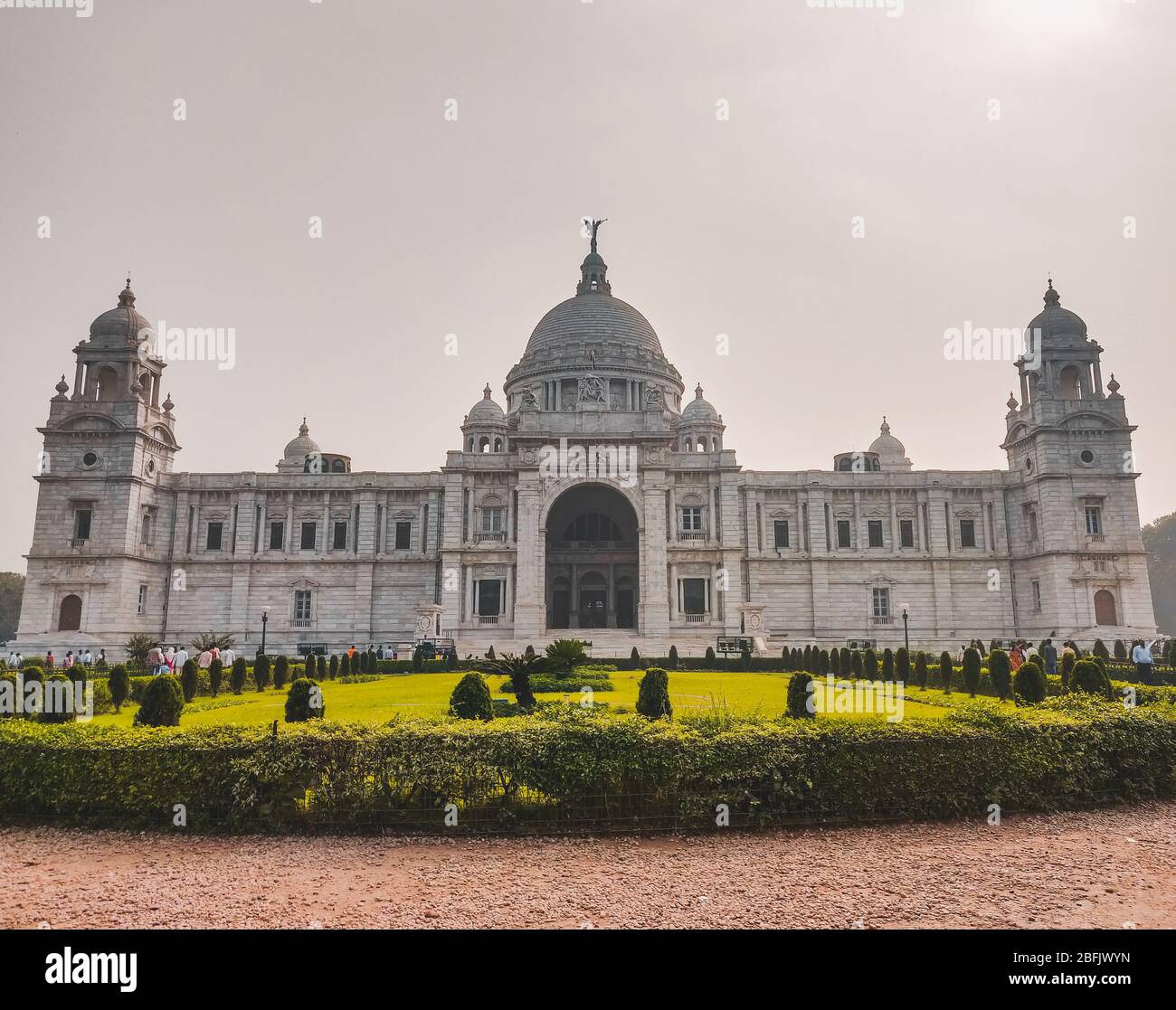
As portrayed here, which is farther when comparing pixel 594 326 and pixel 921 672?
pixel 594 326

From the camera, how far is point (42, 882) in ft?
28.2

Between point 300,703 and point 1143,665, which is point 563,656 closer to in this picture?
point 300,703

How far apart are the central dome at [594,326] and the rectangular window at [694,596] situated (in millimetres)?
22197

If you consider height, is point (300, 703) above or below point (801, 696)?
below

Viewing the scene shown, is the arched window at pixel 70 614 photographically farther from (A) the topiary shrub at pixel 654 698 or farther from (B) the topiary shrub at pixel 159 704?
(A) the topiary shrub at pixel 654 698

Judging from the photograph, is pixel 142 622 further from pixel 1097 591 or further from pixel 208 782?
A: pixel 1097 591

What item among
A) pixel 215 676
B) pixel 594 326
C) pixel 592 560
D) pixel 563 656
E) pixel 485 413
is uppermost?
pixel 594 326

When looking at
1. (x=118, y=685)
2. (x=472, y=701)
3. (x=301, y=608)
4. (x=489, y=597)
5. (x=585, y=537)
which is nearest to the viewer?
(x=472, y=701)

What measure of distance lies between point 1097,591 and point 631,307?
124ft

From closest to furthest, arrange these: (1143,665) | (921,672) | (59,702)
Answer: (59,702), (1143,665), (921,672)

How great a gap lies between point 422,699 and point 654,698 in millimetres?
9825

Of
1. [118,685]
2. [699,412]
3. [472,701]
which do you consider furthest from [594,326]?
[472,701]

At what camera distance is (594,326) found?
6225 cm
